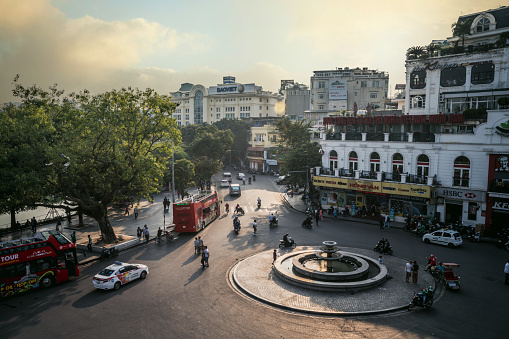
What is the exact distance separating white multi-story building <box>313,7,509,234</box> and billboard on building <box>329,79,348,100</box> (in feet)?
140

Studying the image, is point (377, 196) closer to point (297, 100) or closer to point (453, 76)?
point (453, 76)

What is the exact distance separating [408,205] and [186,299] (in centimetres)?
2771

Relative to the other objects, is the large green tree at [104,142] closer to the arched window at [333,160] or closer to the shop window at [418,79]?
the arched window at [333,160]

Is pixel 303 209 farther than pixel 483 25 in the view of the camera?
Yes

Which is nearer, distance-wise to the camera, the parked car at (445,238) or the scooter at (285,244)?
the parked car at (445,238)

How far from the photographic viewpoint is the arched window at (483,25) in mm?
43688

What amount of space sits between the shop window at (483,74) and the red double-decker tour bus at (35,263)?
45251 mm

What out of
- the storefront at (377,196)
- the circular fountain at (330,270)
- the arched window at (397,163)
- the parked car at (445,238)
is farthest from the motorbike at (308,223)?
the arched window at (397,163)

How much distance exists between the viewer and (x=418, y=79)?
150 ft

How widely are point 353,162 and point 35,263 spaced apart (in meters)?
33.8

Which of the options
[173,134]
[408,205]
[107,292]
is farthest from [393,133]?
[107,292]

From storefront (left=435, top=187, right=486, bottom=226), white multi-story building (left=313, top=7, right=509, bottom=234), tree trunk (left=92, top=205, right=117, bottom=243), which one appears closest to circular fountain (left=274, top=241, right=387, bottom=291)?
storefront (left=435, top=187, right=486, bottom=226)

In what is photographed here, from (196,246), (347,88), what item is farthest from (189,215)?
(347,88)

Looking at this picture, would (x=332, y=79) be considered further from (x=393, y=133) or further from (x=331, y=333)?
(x=331, y=333)
